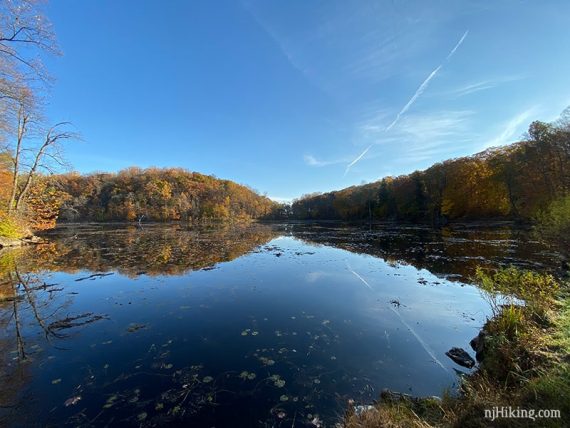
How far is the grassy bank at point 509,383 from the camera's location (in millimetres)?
3082

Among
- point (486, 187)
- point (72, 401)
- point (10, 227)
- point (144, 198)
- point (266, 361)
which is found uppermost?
point (144, 198)

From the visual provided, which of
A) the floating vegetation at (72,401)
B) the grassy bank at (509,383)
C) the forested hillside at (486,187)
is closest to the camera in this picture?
the grassy bank at (509,383)

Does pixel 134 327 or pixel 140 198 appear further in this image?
pixel 140 198

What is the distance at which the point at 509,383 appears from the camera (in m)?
4.79

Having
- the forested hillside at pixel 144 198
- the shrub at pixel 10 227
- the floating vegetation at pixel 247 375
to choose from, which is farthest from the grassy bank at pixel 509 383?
the forested hillside at pixel 144 198

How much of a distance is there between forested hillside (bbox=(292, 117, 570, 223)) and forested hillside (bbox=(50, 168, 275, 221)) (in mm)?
61119

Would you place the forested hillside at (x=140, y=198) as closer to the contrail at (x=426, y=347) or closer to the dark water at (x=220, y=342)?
the dark water at (x=220, y=342)

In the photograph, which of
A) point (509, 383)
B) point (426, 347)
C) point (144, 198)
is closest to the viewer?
point (509, 383)

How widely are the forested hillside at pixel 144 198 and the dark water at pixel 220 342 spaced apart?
9500 centimetres

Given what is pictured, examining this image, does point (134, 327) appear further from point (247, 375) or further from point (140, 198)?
point (140, 198)

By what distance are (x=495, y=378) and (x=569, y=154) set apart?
3633cm

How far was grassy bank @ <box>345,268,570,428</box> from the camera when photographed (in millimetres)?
3082

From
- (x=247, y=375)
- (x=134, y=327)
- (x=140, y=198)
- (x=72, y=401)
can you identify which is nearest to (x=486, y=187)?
(x=247, y=375)

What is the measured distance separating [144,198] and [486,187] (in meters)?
104
